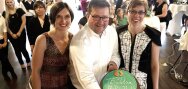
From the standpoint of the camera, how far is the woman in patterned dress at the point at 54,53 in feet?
4.30

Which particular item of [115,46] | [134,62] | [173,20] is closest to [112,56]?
[115,46]

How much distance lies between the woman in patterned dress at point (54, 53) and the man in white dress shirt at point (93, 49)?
15cm

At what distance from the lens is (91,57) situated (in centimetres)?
117

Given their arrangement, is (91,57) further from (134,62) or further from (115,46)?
(134,62)

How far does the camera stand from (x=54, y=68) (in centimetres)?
141

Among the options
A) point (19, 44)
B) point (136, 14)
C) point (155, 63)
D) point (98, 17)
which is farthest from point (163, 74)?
point (98, 17)

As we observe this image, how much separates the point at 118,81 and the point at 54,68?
449 millimetres

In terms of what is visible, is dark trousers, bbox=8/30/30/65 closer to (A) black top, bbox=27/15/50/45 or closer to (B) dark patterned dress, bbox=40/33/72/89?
(A) black top, bbox=27/15/50/45

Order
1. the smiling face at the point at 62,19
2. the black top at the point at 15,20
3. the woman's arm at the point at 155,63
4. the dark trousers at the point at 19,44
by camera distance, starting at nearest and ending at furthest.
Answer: the smiling face at the point at 62,19 < the woman's arm at the point at 155,63 < the black top at the point at 15,20 < the dark trousers at the point at 19,44

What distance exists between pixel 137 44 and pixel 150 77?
0.95 ft

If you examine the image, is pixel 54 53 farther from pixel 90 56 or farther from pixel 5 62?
pixel 5 62

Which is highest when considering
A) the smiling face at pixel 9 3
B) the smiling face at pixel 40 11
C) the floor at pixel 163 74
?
the smiling face at pixel 9 3

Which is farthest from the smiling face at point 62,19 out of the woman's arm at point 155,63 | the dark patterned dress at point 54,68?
the woman's arm at point 155,63

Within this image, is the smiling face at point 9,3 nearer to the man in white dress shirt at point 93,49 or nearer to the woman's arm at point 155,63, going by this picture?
the man in white dress shirt at point 93,49
